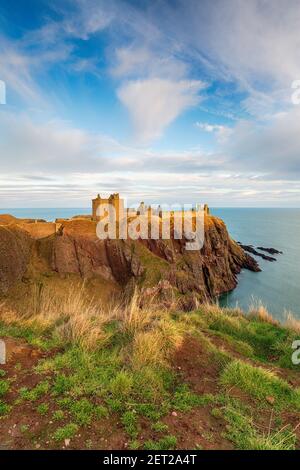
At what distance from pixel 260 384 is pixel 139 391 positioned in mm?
2665

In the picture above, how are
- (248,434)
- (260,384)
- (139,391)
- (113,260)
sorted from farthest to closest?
(113,260)
(260,384)
(139,391)
(248,434)

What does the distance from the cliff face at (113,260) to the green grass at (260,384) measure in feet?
159

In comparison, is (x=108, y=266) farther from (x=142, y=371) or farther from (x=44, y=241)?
(x=142, y=371)

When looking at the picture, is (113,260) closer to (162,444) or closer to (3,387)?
(3,387)

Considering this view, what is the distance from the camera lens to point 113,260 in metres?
65.5

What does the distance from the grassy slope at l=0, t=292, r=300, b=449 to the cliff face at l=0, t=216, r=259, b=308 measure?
4772cm

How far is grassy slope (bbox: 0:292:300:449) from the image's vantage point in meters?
4.20

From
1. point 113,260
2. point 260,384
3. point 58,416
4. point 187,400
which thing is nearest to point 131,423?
point 58,416

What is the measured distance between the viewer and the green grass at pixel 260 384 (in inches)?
219

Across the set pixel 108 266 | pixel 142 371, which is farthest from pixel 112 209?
pixel 142 371

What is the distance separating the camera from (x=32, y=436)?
4.10 meters

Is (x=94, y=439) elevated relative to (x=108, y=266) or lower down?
elevated

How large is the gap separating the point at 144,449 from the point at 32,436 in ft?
5.61

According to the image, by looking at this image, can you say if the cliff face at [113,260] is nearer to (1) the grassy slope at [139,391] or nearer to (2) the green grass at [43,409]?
(1) the grassy slope at [139,391]
